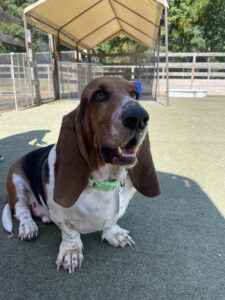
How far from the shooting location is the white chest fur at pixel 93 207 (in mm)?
1532

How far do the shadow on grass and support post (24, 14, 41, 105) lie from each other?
7.37 meters

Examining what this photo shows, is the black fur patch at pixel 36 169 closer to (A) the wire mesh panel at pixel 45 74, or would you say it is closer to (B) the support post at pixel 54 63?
(A) the wire mesh panel at pixel 45 74

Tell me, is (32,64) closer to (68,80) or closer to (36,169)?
(68,80)

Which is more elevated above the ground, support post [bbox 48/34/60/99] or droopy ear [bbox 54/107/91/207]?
support post [bbox 48/34/60/99]

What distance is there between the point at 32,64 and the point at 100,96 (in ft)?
26.1

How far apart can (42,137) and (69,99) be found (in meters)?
6.54

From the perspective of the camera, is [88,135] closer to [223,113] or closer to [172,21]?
[223,113]

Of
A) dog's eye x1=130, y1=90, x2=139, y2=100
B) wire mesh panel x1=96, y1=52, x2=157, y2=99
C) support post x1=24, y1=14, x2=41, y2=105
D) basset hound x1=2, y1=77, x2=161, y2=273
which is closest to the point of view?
basset hound x1=2, y1=77, x2=161, y2=273

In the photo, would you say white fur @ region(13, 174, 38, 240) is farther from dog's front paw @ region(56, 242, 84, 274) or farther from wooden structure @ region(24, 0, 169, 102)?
wooden structure @ region(24, 0, 169, 102)

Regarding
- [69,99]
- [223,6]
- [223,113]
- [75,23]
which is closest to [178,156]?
[223,113]

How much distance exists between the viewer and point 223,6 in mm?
20438

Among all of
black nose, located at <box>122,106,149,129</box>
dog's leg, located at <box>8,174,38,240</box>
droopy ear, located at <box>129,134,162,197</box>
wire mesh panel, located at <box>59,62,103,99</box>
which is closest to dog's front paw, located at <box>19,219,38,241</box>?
dog's leg, located at <box>8,174,38,240</box>

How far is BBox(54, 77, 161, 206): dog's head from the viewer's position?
1329 mm

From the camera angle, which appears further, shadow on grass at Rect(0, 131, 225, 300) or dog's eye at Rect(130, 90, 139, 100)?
dog's eye at Rect(130, 90, 139, 100)
